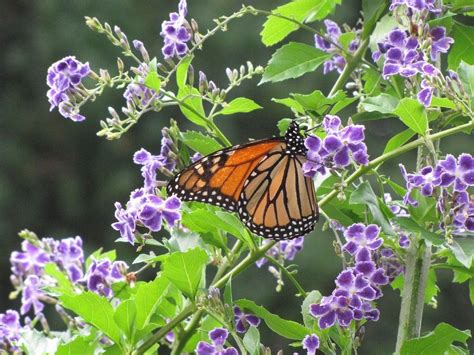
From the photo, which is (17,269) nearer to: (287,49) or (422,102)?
(287,49)

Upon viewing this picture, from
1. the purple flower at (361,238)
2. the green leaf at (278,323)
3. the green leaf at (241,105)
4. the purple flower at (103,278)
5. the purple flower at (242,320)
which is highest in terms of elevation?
the green leaf at (241,105)

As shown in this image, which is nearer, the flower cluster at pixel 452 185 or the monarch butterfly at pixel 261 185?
the flower cluster at pixel 452 185

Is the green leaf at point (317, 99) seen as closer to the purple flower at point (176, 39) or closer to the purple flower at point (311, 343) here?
the purple flower at point (176, 39)

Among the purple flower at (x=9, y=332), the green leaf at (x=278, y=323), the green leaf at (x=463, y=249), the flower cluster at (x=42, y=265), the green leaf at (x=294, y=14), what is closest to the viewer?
the green leaf at (x=463, y=249)

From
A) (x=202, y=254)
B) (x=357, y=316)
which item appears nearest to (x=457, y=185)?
(x=357, y=316)

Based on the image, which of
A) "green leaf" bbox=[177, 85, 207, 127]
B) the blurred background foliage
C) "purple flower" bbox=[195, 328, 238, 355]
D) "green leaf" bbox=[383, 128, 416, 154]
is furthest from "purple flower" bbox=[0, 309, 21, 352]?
the blurred background foliage

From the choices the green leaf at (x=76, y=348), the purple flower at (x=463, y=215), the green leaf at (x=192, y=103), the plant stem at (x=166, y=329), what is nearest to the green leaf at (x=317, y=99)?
the green leaf at (x=192, y=103)
